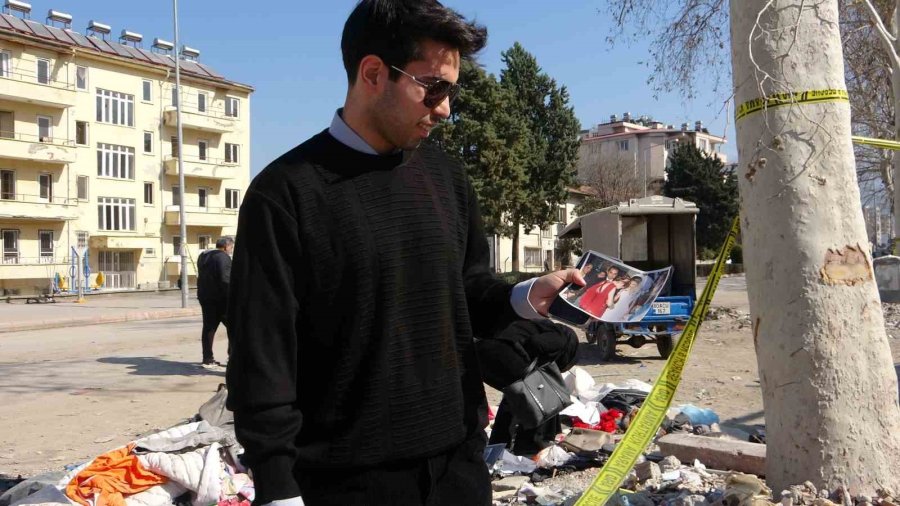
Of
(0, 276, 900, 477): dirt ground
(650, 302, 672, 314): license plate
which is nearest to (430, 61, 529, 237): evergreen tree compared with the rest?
(0, 276, 900, 477): dirt ground

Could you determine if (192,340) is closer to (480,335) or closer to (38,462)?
(38,462)

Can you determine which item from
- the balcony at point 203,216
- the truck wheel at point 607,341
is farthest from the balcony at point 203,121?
the truck wheel at point 607,341

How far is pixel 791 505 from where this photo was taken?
358 centimetres

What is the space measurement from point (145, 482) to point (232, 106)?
55.0m

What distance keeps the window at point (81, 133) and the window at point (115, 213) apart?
345 cm

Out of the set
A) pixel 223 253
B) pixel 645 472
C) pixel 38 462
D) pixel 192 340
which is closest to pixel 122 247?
pixel 192 340

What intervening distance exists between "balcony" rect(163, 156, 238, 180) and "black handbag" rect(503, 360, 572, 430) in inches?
2074

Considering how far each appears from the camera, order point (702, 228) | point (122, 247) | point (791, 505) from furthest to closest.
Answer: point (702, 228), point (122, 247), point (791, 505)

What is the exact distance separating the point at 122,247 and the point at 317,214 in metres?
51.1

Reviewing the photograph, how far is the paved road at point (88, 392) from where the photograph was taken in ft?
24.0

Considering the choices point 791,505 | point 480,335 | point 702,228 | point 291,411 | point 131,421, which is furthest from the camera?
point 702,228

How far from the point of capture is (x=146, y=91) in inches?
2040

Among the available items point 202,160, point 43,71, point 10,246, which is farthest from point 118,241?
point 43,71

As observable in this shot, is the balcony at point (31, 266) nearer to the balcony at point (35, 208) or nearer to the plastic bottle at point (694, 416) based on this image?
the balcony at point (35, 208)
